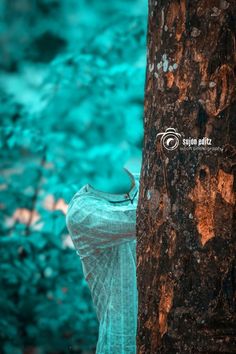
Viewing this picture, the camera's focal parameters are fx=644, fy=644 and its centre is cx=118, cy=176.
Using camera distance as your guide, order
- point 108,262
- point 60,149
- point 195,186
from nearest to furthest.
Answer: point 195,186 < point 108,262 < point 60,149

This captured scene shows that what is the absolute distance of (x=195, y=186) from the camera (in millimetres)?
1729

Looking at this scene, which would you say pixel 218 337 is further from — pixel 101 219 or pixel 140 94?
pixel 140 94

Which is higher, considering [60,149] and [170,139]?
[60,149]

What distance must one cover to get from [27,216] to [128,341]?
275 cm

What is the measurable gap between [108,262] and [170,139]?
0.70m

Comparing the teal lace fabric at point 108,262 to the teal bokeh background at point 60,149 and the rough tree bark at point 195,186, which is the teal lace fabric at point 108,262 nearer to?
the rough tree bark at point 195,186

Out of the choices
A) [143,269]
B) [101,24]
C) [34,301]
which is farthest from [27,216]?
[143,269]

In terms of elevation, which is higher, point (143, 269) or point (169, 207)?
point (169, 207)

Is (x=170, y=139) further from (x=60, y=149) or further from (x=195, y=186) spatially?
(x=60, y=149)

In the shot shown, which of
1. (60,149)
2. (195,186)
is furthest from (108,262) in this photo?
(60,149)

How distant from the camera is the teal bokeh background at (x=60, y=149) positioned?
15.3ft

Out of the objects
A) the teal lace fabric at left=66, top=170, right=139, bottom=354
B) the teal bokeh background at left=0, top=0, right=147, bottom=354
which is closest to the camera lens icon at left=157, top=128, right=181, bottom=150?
the teal lace fabric at left=66, top=170, right=139, bottom=354

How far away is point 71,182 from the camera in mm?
4570

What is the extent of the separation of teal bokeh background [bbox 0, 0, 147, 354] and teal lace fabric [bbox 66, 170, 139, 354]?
2.12 metres
